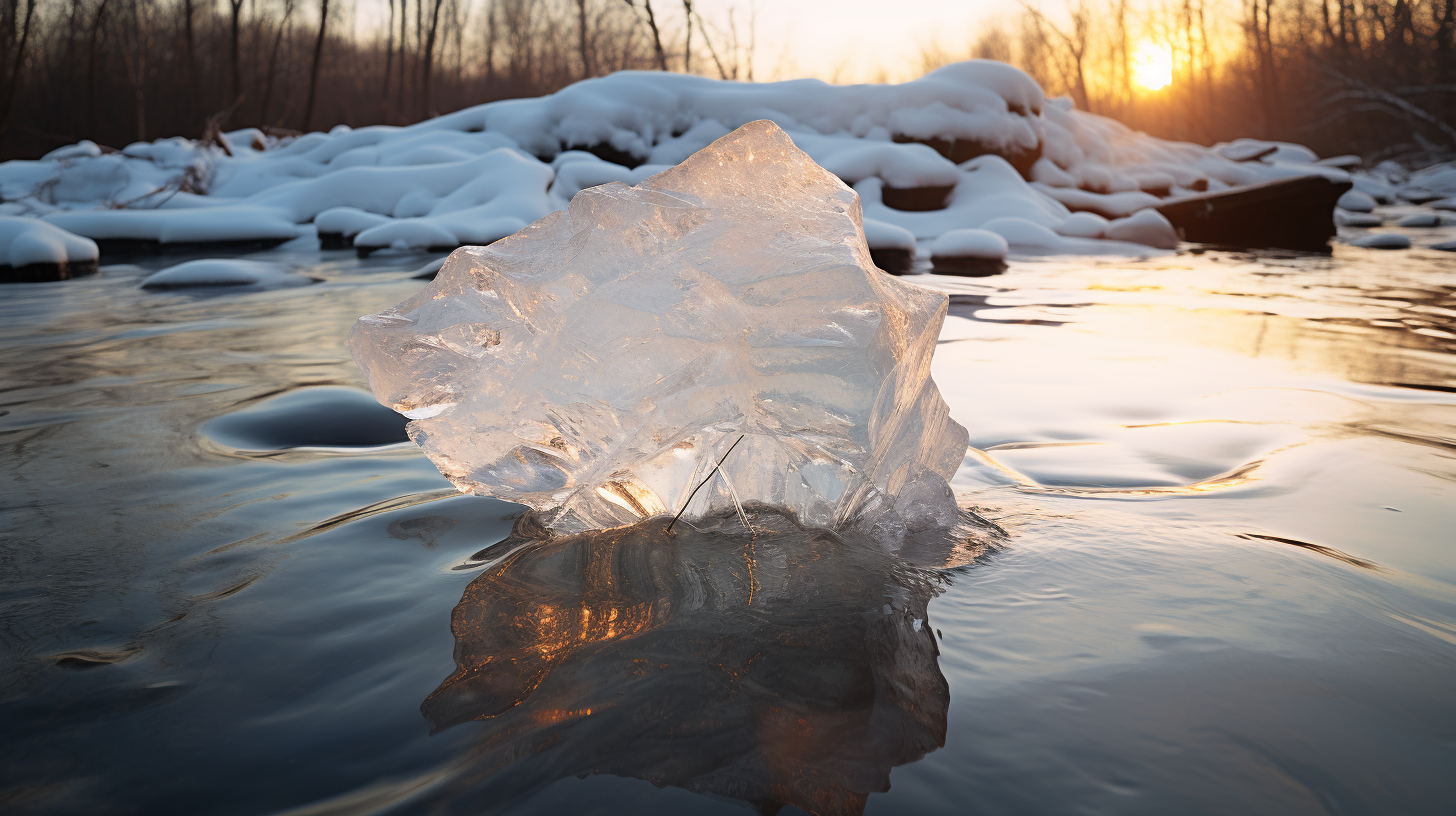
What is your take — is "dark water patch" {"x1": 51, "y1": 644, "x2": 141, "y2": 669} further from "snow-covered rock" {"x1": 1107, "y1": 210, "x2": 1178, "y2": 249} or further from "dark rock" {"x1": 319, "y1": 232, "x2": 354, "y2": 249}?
"snow-covered rock" {"x1": 1107, "y1": 210, "x2": 1178, "y2": 249}

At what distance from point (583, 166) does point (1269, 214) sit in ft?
28.6

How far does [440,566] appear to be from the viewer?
138 cm

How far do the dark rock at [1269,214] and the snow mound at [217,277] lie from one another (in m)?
10.5

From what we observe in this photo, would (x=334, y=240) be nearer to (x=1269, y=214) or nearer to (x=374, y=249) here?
(x=374, y=249)

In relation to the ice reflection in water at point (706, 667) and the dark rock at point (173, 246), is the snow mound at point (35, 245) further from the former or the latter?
the ice reflection in water at point (706, 667)

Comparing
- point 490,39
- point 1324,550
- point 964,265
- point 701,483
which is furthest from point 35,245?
point 490,39

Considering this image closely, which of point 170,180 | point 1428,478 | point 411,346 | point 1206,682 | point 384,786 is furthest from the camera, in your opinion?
point 170,180

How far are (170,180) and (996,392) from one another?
1231 centimetres

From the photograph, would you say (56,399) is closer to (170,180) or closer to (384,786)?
(384,786)

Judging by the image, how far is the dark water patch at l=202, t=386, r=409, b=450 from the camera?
2.18 metres

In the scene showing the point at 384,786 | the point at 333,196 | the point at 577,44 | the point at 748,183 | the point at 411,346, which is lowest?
the point at 384,786

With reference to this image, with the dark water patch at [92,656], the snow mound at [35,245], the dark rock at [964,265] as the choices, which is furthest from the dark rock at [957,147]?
the dark water patch at [92,656]

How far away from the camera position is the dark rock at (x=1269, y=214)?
31.5 ft

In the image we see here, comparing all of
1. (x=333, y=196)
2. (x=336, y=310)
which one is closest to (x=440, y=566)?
(x=336, y=310)
